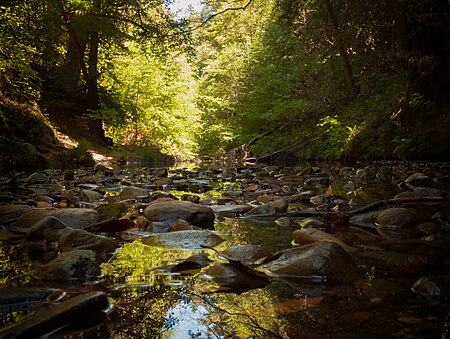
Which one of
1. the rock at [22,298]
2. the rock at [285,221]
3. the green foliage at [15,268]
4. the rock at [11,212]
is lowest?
the rock at [285,221]

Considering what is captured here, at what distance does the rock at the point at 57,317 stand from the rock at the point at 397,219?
211 cm

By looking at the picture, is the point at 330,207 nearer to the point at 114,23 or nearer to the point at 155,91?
the point at 114,23

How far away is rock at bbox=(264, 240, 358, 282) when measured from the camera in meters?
1.67

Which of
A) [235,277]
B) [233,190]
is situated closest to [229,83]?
[233,190]

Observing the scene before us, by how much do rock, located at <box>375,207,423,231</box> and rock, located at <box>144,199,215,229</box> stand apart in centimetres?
125

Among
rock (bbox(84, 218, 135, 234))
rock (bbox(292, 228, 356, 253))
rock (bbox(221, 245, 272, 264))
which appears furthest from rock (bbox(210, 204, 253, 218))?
rock (bbox(221, 245, 272, 264))

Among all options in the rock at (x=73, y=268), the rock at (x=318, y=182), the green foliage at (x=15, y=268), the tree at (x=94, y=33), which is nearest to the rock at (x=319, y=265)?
the rock at (x=73, y=268)

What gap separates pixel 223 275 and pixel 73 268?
640 millimetres

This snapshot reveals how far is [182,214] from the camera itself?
3.01m

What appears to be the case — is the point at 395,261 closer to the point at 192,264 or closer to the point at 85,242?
the point at 192,264

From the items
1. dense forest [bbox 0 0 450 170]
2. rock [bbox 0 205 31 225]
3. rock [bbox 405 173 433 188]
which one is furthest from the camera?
dense forest [bbox 0 0 450 170]

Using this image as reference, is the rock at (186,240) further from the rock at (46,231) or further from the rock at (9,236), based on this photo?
the rock at (9,236)

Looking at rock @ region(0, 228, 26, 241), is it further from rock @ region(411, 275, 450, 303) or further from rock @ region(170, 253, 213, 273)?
rock @ region(411, 275, 450, 303)

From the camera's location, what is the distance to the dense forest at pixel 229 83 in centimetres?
894
